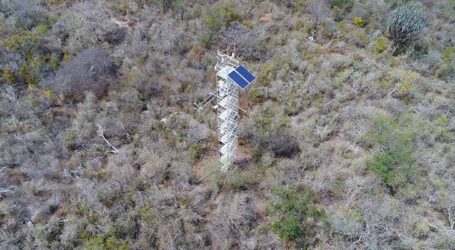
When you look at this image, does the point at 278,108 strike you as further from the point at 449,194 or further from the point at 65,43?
the point at 65,43

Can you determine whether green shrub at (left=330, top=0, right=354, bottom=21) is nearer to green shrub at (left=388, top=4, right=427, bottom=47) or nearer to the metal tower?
green shrub at (left=388, top=4, right=427, bottom=47)

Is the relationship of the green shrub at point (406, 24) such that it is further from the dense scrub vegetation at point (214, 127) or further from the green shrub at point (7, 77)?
the green shrub at point (7, 77)

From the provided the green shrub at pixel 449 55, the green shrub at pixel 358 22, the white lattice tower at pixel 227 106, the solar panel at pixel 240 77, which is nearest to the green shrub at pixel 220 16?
the green shrub at pixel 358 22

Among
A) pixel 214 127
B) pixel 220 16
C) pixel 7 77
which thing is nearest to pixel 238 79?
pixel 214 127

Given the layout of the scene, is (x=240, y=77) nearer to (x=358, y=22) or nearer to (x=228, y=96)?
(x=228, y=96)

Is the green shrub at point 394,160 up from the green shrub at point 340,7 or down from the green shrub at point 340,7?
down

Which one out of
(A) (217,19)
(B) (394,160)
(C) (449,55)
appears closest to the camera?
(B) (394,160)
